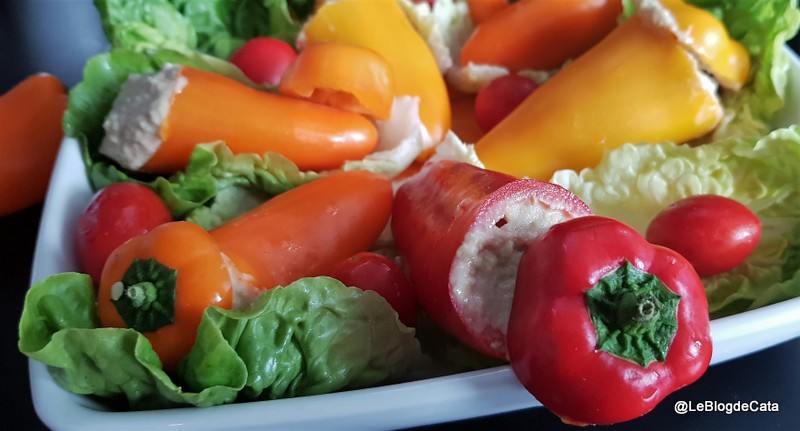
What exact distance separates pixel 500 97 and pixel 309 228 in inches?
16.7

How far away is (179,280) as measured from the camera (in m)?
0.70

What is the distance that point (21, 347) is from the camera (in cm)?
68

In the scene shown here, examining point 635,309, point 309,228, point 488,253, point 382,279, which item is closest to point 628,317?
point 635,309

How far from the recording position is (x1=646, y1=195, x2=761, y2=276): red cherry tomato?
83 cm

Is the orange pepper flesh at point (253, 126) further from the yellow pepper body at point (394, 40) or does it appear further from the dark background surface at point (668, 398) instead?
the dark background surface at point (668, 398)

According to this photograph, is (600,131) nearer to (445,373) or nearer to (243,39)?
(445,373)

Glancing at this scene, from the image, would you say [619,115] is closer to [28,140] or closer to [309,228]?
[309,228]

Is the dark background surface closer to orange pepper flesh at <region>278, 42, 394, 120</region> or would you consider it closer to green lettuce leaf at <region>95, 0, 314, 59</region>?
green lettuce leaf at <region>95, 0, 314, 59</region>

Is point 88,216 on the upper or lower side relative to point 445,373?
upper

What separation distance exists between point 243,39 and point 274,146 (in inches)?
18.1

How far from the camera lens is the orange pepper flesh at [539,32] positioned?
1.21m

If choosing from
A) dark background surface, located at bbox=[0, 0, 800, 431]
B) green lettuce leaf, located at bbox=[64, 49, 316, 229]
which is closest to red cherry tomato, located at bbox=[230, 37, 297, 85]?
green lettuce leaf, located at bbox=[64, 49, 316, 229]

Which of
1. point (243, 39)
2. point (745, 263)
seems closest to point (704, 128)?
point (745, 263)

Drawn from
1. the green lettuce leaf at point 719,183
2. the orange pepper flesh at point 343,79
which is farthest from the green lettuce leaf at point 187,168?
the green lettuce leaf at point 719,183
